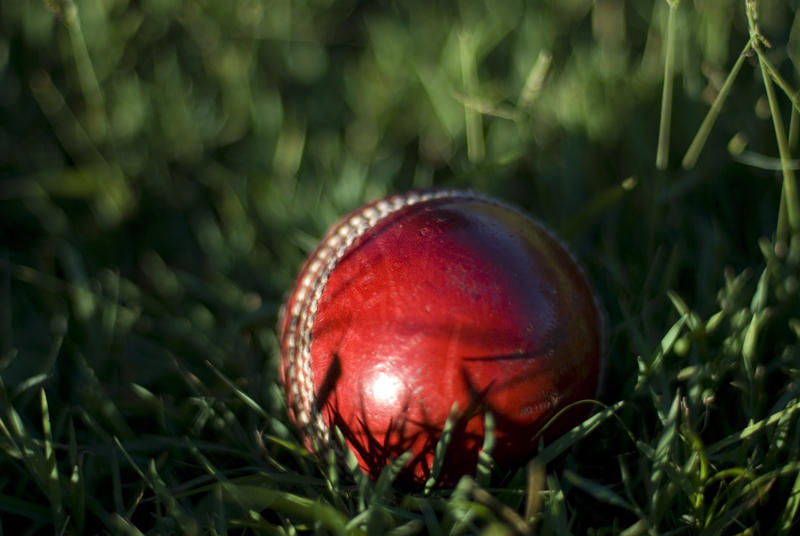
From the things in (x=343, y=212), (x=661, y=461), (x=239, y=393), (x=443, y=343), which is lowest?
(x=661, y=461)

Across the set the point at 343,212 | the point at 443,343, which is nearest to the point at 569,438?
the point at 443,343

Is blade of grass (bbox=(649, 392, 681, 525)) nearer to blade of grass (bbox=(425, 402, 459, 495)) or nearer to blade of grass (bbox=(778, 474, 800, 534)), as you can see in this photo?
blade of grass (bbox=(778, 474, 800, 534))

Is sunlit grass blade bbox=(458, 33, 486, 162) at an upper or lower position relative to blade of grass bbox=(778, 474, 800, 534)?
upper

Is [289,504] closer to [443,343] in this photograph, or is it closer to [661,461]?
[443,343]

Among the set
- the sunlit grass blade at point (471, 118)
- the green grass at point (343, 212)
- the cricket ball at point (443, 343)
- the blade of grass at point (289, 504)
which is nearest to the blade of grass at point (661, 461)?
the green grass at point (343, 212)

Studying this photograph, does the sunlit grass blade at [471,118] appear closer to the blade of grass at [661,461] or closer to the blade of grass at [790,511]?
the blade of grass at [661,461]

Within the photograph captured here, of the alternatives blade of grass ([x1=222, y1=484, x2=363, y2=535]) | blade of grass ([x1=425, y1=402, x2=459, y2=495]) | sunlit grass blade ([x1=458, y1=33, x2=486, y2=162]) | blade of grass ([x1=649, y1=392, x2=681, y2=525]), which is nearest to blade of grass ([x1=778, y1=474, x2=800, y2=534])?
blade of grass ([x1=649, y1=392, x2=681, y2=525])

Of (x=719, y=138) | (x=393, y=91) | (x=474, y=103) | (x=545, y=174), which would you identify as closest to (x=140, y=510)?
(x=474, y=103)
